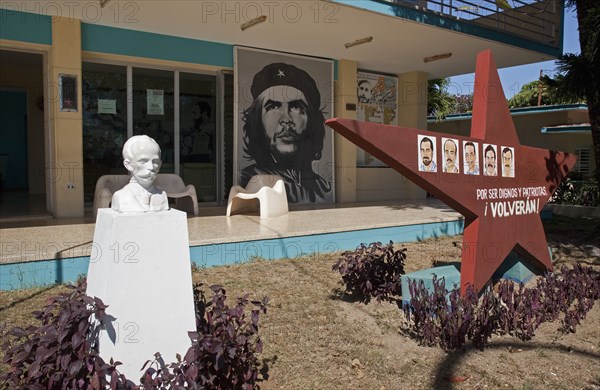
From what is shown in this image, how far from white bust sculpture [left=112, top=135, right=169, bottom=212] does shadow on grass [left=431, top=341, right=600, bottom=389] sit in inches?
79.7

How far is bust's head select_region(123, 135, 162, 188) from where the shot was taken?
2.54m

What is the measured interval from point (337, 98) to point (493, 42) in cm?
326

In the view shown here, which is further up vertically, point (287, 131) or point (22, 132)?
point (22, 132)

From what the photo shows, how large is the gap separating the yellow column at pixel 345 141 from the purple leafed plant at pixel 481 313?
20.7ft

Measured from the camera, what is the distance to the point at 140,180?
2.59m

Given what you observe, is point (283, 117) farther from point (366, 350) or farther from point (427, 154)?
point (366, 350)

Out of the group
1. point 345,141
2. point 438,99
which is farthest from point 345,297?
point 438,99

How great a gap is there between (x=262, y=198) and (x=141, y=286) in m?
5.07

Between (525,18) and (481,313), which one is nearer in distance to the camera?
(481,313)

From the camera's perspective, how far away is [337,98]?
1036 cm

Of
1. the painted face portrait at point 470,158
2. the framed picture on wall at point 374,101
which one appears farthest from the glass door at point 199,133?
the painted face portrait at point 470,158

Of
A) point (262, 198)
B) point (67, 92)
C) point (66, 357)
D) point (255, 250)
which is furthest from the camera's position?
point (262, 198)

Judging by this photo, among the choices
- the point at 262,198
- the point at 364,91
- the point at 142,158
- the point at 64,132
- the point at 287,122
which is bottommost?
the point at 262,198

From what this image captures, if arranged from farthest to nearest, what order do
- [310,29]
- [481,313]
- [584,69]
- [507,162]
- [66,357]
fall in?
[310,29] → [584,69] → [507,162] → [481,313] → [66,357]
